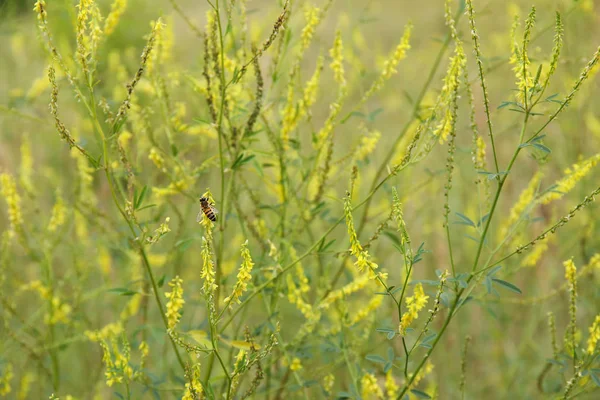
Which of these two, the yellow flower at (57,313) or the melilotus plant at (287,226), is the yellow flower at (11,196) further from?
the yellow flower at (57,313)

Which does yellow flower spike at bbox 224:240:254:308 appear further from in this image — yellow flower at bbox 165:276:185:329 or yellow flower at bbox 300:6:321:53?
yellow flower at bbox 300:6:321:53

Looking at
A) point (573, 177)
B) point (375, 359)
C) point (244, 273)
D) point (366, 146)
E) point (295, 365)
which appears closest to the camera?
point (244, 273)

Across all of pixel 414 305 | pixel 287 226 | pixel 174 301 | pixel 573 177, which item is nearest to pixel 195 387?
pixel 174 301

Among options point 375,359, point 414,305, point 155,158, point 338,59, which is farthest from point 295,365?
point 338,59

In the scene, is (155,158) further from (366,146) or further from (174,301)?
(366,146)

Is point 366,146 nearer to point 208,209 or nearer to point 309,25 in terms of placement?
point 309,25

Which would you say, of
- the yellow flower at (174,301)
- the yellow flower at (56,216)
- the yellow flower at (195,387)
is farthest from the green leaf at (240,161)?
the yellow flower at (56,216)

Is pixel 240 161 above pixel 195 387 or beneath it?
above

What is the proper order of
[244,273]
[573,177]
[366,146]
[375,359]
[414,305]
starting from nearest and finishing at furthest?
[244,273] < [414,305] < [375,359] < [573,177] < [366,146]

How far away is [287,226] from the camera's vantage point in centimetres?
230

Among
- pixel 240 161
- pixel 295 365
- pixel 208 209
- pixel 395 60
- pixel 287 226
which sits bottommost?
pixel 295 365

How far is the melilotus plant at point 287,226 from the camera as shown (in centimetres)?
152

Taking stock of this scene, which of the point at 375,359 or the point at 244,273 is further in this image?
the point at 375,359

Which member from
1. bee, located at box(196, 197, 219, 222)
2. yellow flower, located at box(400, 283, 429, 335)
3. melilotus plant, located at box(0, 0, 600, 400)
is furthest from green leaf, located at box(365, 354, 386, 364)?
bee, located at box(196, 197, 219, 222)
